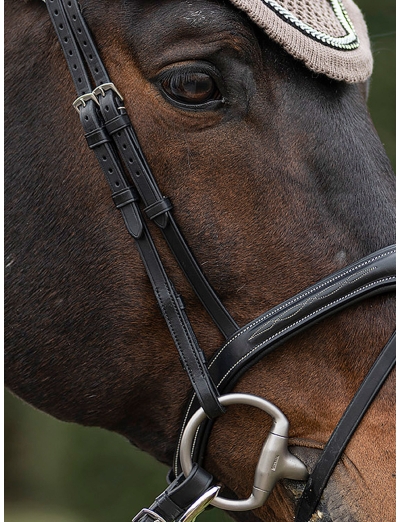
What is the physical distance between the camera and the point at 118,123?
1940mm

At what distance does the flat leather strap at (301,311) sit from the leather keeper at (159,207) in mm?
384

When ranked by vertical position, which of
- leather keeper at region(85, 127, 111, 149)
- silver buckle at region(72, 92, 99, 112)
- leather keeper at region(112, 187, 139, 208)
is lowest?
leather keeper at region(112, 187, 139, 208)

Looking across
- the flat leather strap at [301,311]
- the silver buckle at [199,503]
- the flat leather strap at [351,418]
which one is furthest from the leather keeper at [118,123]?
the silver buckle at [199,503]

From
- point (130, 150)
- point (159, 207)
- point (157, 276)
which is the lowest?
point (157, 276)

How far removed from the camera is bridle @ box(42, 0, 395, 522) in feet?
6.10

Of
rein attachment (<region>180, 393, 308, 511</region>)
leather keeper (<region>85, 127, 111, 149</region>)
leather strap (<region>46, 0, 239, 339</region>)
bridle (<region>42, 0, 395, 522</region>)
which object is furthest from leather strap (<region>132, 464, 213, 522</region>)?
leather keeper (<region>85, 127, 111, 149</region>)

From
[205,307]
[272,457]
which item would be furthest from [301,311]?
[272,457]

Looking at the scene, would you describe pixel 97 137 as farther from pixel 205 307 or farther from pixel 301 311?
pixel 301 311

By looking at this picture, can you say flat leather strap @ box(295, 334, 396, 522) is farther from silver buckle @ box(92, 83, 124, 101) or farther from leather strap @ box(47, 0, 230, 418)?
silver buckle @ box(92, 83, 124, 101)

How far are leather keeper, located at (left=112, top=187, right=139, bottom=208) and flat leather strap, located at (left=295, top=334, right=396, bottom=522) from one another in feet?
2.56

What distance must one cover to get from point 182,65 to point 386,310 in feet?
2.79

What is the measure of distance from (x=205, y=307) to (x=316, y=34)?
82cm

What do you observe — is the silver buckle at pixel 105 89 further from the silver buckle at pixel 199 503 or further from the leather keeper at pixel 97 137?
the silver buckle at pixel 199 503

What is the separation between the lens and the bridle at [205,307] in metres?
1.86
